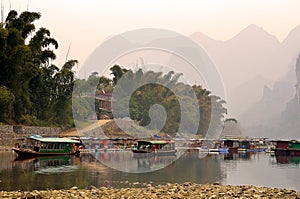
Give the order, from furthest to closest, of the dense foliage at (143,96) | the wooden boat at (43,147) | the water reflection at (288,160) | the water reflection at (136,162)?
1. the dense foliage at (143,96)
2. the water reflection at (288,160)
3. the wooden boat at (43,147)
4. the water reflection at (136,162)

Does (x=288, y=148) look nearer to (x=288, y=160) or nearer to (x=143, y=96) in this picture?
(x=288, y=160)

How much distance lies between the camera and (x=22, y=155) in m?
45.7

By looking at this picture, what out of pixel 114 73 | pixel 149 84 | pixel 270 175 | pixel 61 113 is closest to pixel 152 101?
pixel 149 84

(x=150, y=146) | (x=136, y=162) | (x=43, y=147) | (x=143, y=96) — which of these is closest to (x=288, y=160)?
(x=150, y=146)

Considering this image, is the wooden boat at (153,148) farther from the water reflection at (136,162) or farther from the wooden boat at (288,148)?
the wooden boat at (288,148)

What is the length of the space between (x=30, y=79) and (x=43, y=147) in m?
14.9

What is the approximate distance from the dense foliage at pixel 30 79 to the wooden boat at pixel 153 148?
15.6m

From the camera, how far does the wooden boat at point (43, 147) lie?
46688 millimetres

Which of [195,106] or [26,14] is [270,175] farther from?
[195,106]

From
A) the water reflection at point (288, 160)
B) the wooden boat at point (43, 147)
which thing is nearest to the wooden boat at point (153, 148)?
the wooden boat at point (43, 147)

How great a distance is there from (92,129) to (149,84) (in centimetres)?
2602

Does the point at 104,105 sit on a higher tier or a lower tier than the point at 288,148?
higher

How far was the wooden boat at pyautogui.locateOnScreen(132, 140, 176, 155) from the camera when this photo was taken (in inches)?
2337

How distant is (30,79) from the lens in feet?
200
